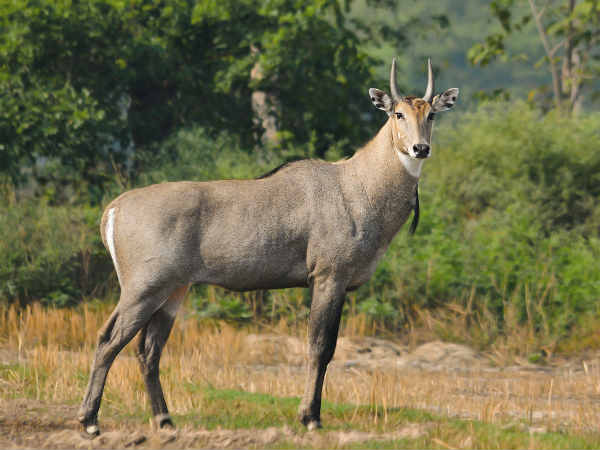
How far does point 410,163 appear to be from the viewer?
327 inches

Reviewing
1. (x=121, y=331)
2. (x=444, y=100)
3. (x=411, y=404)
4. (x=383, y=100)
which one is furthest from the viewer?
(x=411, y=404)

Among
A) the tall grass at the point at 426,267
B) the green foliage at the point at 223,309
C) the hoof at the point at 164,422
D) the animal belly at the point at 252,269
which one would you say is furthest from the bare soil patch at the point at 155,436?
the tall grass at the point at 426,267

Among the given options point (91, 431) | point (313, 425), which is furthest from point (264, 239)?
point (91, 431)

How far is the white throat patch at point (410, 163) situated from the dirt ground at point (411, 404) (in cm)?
237

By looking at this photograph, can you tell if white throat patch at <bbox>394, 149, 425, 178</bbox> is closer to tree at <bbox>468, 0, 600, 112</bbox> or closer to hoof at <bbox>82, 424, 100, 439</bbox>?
hoof at <bbox>82, 424, 100, 439</bbox>

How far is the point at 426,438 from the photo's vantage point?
7477 millimetres

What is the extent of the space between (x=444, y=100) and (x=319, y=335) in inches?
102

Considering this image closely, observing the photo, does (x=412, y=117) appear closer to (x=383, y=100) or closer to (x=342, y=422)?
(x=383, y=100)

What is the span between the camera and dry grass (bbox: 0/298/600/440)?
9.08 meters

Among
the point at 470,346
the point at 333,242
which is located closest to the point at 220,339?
the point at 470,346

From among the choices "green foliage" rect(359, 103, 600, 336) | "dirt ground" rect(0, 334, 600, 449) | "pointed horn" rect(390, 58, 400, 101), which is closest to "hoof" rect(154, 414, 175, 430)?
"dirt ground" rect(0, 334, 600, 449)

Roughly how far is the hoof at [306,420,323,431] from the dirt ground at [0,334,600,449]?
17cm

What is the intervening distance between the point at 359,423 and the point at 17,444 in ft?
9.89

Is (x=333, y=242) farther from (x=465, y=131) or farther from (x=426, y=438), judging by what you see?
(x=465, y=131)
